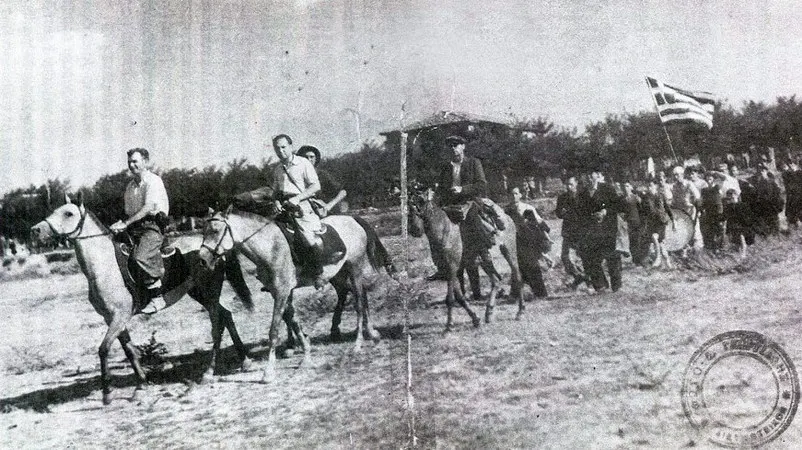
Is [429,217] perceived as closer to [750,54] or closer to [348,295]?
[348,295]

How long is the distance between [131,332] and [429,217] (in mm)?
2460

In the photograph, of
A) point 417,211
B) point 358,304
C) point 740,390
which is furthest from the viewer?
point 358,304

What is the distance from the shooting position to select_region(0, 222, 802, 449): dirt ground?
5324mm

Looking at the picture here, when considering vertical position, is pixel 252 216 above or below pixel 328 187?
below

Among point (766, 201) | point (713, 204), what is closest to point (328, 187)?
point (713, 204)

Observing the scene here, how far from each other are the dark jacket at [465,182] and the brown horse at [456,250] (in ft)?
0.35

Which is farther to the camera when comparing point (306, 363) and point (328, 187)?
point (328, 187)

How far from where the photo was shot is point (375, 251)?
568 cm

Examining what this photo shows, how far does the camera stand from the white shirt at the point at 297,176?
223 inches

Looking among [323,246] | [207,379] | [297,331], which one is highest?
[323,246]

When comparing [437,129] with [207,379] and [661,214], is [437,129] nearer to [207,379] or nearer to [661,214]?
[661,214]

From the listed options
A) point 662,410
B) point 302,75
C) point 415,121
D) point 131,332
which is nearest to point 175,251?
point 131,332

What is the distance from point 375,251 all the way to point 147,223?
1733 millimetres

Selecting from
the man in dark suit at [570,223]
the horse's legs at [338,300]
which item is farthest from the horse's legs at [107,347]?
the man in dark suit at [570,223]
